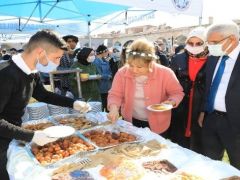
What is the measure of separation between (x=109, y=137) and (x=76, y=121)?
0.53 metres

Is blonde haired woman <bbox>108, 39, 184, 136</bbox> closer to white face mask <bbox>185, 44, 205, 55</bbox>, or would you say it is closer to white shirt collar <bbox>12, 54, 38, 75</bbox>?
white face mask <bbox>185, 44, 205, 55</bbox>

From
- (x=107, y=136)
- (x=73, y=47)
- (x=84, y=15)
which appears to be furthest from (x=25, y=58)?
(x=84, y=15)

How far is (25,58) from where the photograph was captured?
1.82 m

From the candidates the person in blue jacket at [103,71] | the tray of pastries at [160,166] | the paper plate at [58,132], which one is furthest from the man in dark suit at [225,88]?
the person in blue jacket at [103,71]

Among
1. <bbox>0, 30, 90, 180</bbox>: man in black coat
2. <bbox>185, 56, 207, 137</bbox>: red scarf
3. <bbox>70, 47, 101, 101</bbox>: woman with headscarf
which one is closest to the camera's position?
<bbox>0, 30, 90, 180</bbox>: man in black coat

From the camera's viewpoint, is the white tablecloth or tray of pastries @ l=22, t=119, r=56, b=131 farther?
tray of pastries @ l=22, t=119, r=56, b=131

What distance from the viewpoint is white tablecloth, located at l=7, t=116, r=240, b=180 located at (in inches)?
57.2

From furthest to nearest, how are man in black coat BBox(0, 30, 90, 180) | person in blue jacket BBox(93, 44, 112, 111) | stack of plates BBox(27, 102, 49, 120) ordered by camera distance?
person in blue jacket BBox(93, 44, 112, 111)
stack of plates BBox(27, 102, 49, 120)
man in black coat BBox(0, 30, 90, 180)

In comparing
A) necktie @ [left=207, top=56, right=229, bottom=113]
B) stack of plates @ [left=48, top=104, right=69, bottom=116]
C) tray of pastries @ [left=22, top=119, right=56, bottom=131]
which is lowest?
stack of plates @ [left=48, top=104, right=69, bottom=116]

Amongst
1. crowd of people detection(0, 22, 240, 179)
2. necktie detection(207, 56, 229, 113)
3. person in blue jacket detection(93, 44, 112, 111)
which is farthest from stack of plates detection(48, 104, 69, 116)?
person in blue jacket detection(93, 44, 112, 111)

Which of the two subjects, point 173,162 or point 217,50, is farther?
point 217,50

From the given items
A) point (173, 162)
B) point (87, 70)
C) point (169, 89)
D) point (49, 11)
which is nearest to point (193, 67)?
point (169, 89)

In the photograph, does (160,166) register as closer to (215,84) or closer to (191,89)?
(215,84)

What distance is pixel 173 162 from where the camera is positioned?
1.62 m
